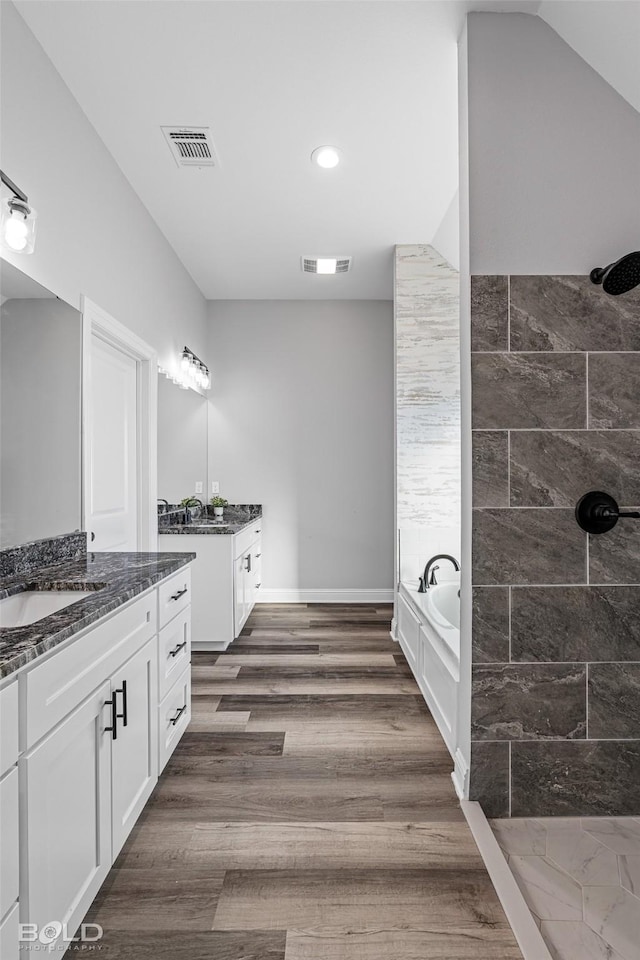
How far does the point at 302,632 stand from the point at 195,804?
7.36ft

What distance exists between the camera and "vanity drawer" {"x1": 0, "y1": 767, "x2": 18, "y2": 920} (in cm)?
105

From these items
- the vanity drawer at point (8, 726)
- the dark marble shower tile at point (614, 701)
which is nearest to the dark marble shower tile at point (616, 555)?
the dark marble shower tile at point (614, 701)

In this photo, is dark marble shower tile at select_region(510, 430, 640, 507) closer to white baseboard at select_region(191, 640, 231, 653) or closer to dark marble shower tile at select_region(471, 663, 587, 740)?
dark marble shower tile at select_region(471, 663, 587, 740)

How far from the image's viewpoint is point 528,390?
6.59 ft

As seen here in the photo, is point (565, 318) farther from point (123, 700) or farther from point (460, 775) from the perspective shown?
point (123, 700)

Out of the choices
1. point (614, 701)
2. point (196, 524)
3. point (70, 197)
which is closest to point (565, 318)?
point (614, 701)

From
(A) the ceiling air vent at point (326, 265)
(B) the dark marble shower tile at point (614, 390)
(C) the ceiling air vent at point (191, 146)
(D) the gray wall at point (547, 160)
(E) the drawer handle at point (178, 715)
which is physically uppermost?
(A) the ceiling air vent at point (326, 265)

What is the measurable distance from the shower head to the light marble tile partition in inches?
81.8

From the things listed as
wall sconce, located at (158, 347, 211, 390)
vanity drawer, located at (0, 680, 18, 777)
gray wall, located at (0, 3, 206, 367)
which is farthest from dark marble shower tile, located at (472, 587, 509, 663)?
wall sconce, located at (158, 347, 211, 390)

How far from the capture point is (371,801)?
2.08 m

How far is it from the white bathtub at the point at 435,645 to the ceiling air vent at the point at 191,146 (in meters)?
2.55

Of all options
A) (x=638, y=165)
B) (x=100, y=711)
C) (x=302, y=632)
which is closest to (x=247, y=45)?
(x=638, y=165)

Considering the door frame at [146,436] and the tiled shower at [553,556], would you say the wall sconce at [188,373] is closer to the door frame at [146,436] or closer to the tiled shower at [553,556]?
the door frame at [146,436]

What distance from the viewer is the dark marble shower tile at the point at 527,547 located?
200 cm
